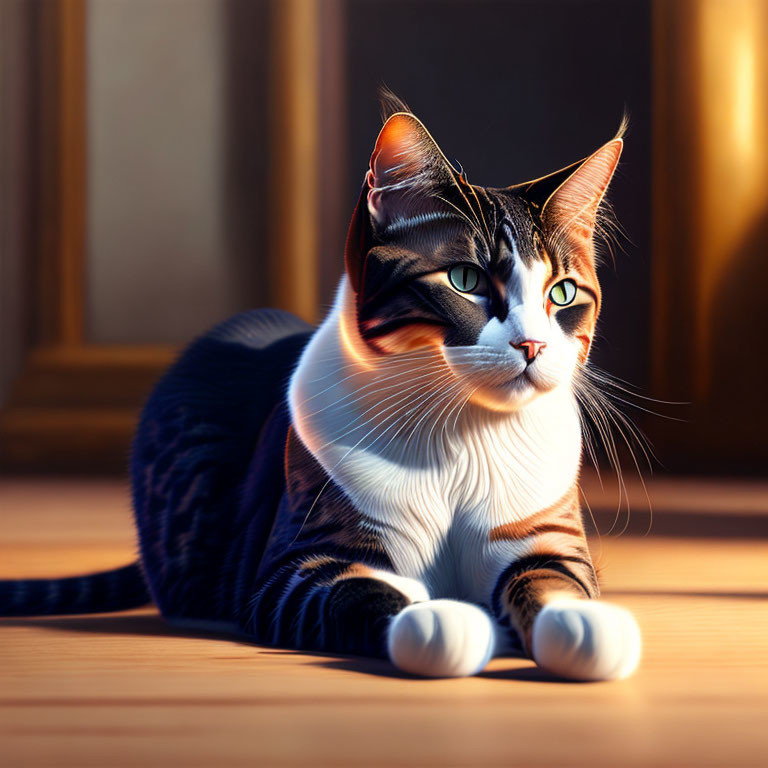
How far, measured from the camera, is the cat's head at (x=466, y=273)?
79cm

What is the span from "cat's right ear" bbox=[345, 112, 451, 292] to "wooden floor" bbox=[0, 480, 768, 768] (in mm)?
339

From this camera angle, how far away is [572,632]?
28.4 inches

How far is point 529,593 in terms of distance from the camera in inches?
31.3

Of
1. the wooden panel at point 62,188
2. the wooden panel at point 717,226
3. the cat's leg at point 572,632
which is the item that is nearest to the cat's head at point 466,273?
the cat's leg at point 572,632

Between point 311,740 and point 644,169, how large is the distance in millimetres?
2433

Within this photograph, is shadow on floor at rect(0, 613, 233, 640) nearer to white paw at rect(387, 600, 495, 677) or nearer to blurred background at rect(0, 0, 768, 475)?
white paw at rect(387, 600, 495, 677)

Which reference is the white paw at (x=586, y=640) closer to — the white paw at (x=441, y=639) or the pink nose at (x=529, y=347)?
the white paw at (x=441, y=639)

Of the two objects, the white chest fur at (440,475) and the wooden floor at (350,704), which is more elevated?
the white chest fur at (440,475)

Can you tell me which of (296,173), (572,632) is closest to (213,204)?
(296,173)

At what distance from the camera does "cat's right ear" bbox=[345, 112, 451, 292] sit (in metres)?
0.80

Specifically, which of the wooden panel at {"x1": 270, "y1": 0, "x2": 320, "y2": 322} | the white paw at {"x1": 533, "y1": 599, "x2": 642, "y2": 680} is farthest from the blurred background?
the white paw at {"x1": 533, "y1": 599, "x2": 642, "y2": 680}

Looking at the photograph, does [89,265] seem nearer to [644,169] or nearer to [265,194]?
[265,194]

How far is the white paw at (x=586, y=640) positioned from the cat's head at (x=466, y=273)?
16 centimetres

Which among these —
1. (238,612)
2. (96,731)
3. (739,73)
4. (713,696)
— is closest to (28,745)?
(96,731)
